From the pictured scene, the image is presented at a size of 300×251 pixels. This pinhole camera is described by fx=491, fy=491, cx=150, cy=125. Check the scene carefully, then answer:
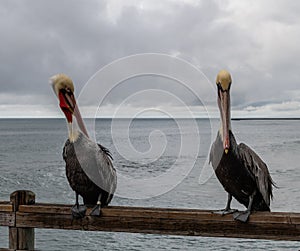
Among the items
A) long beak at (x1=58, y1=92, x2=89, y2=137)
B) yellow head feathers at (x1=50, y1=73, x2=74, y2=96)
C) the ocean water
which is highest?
yellow head feathers at (x1=50, y1=73, x2=74, y2=96)

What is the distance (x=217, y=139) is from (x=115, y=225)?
87cm

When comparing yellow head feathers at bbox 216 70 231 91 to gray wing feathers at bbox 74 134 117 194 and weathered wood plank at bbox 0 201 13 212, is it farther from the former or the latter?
weathered wood plank at bbox 0 201 13 212

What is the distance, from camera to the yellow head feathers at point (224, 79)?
121 inches

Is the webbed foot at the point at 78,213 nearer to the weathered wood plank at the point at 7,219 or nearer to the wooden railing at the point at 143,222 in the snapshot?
the wooden railing at the point at 143,222

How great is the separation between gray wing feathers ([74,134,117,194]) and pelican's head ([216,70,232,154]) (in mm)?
891

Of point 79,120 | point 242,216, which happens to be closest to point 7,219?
point 79,120

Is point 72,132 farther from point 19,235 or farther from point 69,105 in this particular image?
point 19,235

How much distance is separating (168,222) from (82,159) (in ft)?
3.12

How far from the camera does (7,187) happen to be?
19.3 m

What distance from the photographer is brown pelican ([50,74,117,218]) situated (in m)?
3.23

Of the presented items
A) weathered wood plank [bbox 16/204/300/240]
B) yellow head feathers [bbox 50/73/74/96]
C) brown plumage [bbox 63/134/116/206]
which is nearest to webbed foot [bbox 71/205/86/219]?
weathered wood plank [bbox 16/204/300/240]

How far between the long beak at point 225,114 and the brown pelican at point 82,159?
35.0 inches

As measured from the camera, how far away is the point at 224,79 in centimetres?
307

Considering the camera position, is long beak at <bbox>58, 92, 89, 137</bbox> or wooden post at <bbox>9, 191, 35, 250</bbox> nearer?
wooden post at <bbox>9, 191, 35, 250</bbox>
